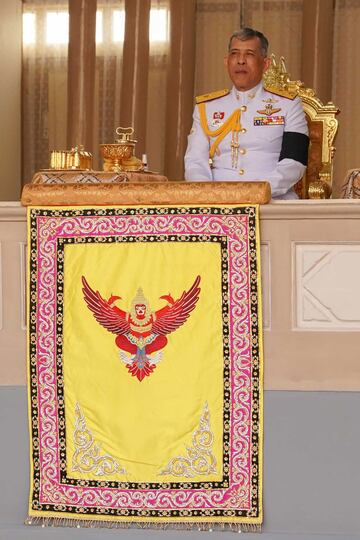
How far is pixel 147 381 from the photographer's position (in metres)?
2.56

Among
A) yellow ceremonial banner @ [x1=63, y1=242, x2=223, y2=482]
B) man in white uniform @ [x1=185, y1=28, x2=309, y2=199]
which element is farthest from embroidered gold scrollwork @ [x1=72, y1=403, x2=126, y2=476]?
man in white uniform @ [x1=185, y1=28, x2=309, y2=199]

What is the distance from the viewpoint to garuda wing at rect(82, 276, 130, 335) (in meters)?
2.57

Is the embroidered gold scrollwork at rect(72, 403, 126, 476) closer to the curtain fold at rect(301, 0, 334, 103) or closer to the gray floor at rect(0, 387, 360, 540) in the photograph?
the gray floor at rect(0, 387, 360, 540)

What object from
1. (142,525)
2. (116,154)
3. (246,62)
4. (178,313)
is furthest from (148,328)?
(116,154)

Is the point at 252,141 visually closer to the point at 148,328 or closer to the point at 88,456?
the point at 148,328

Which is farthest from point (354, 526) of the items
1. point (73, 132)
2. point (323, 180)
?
point (73, 132)

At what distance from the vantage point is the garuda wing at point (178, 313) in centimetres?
256

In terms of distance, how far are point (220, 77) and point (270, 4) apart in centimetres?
71

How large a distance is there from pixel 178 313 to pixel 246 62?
1.38 metres

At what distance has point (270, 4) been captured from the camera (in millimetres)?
7402

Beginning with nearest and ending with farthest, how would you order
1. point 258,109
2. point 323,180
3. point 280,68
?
point 258,109 → point 323,180 → point 280,68

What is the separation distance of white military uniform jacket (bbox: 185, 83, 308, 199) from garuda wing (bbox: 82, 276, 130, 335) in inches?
42.1

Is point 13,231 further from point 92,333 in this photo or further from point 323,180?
point 323,180

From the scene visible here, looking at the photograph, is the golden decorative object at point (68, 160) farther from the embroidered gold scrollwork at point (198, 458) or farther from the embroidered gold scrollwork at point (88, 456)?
the embroidered gold scrollwork at point (198, 458)
